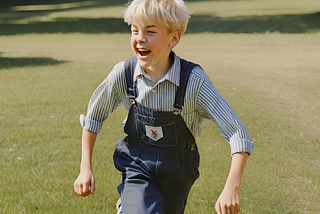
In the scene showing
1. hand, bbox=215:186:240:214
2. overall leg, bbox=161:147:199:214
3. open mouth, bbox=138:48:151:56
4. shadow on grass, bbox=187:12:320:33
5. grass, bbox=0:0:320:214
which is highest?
open mouth, bbox=138:48:151:56

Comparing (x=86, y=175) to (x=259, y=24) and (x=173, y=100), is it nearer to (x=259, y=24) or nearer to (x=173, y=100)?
(x=173, y=100)

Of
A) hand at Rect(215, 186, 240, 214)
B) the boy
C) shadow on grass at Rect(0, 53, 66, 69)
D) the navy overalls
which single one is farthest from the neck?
shadow on grass at Rect(0, 53, 66, 69)

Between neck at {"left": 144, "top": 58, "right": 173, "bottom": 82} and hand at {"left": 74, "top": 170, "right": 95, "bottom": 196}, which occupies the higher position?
neck at {"left": 144, "top": 58, "right": 173, "bottom": 82}

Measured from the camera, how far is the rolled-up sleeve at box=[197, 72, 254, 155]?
217 cm

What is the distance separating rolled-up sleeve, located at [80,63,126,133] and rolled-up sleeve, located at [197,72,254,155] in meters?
0.51

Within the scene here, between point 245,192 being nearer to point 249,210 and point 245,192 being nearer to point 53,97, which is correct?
point 249,210

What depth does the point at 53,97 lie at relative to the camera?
7910mm

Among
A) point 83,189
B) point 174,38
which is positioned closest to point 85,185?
point 83,189

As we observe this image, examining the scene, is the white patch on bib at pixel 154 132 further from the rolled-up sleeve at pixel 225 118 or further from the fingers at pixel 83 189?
the fingers at pixel 83 189

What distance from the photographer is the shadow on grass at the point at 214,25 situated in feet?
67.7

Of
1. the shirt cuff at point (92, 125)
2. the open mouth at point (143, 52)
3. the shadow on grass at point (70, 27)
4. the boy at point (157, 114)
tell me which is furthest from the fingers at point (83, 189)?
the shadow on grass at point (70, 27)

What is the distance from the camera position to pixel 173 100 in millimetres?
2416

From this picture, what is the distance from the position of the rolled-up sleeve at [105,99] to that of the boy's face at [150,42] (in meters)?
0.22

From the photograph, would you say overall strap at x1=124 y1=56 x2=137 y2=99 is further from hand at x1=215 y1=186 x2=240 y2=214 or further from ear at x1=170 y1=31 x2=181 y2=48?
hand at x1=215 y1=186 x2=240 y2=214
